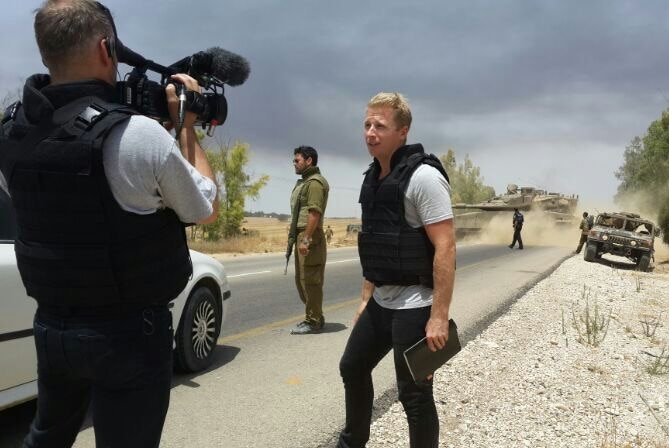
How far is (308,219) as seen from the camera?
19.5 feet

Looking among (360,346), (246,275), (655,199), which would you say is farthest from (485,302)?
(655,199)

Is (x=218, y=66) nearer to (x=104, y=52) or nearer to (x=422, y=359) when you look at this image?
(x=104, y=52)

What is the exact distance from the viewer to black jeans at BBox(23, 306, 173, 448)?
1.61 meters

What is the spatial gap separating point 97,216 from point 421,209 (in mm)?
1486

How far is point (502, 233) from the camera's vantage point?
114 ft

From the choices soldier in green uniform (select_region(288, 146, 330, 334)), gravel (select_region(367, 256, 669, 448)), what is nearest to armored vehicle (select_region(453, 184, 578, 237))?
gravel (select_region(367, 256, 669, 448))

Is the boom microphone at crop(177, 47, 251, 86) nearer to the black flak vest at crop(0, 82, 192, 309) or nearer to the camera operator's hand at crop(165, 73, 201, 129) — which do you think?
the camera operator's hand at crop(165, 73, 201, 129)

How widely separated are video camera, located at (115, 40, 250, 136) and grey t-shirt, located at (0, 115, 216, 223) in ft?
0.71

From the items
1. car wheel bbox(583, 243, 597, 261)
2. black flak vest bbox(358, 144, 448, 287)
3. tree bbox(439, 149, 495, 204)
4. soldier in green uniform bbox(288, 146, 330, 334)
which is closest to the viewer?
black flak vest bbox(358, 144, 448, 287)

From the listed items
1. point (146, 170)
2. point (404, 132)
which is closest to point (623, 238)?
point (404, 132)

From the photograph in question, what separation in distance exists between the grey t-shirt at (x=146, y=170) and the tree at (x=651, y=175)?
28.0 m

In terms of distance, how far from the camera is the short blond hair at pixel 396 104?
2734 mm

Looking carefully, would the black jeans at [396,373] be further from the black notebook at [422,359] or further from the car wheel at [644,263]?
the car wheel at [644,263]

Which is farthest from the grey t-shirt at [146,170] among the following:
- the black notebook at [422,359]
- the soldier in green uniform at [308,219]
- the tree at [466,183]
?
the tree at [466,183]
